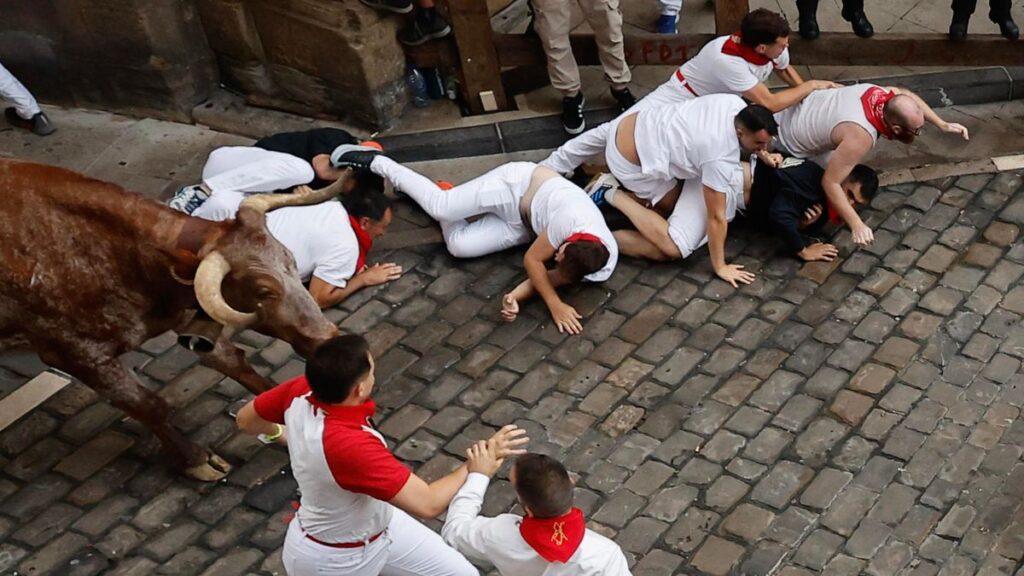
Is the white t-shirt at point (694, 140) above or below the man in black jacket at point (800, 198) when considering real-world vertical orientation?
above

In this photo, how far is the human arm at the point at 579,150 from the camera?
812cm

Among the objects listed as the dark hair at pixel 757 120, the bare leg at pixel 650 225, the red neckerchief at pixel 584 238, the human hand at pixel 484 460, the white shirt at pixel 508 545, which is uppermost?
the human hand at pixel 484 460

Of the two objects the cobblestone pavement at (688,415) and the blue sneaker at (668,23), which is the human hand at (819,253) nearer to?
the cobblestone pavement at (688,415)

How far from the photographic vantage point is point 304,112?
9.33 metres

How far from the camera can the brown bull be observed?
19.9ft

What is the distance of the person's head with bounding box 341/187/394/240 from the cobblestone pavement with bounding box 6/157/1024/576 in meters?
0.44

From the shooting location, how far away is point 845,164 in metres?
7.59

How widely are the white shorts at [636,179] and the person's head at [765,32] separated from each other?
98cm

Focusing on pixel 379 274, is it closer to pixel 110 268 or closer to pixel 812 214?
pixel 110 268

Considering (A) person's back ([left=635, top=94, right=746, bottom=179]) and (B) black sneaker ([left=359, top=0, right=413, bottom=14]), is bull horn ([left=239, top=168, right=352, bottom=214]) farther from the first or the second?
(B) black sneaker ([left=359, top=0, right=413, bottom=14])

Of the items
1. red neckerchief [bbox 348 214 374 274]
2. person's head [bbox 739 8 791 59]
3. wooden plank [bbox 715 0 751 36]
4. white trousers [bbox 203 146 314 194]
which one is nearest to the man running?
white trousers [bbox 203 146 314 194]

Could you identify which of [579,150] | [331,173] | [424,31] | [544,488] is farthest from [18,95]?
[544,488]

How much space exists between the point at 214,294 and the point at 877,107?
406cm

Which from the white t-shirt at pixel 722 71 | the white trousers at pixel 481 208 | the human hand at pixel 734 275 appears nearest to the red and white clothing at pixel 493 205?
the white trousers at pixel 481 208
